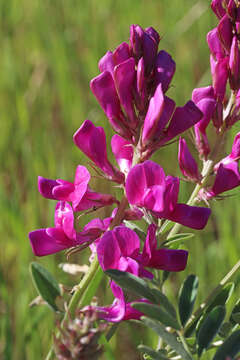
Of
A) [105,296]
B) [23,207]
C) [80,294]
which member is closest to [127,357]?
[105,296]

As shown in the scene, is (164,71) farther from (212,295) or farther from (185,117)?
(212,295)

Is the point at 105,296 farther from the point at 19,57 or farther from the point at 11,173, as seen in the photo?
the point at 19,57

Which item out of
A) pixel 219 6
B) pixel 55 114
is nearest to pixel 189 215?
pixel 219 6

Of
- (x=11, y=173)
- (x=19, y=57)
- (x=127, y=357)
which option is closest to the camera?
(x=127, y=357)

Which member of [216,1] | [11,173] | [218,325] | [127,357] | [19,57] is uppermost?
[19,57]

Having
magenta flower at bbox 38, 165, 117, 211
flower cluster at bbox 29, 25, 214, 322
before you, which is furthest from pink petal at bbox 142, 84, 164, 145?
magenta flower at bbox 38, 165, 117, 211

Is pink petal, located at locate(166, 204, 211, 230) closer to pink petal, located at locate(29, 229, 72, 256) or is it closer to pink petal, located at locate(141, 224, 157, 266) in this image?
pink petal, located at locate(141, 224, 157, 266)

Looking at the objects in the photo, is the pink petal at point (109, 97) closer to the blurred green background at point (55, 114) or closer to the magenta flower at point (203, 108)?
the magenta flower at point (203, 108)
